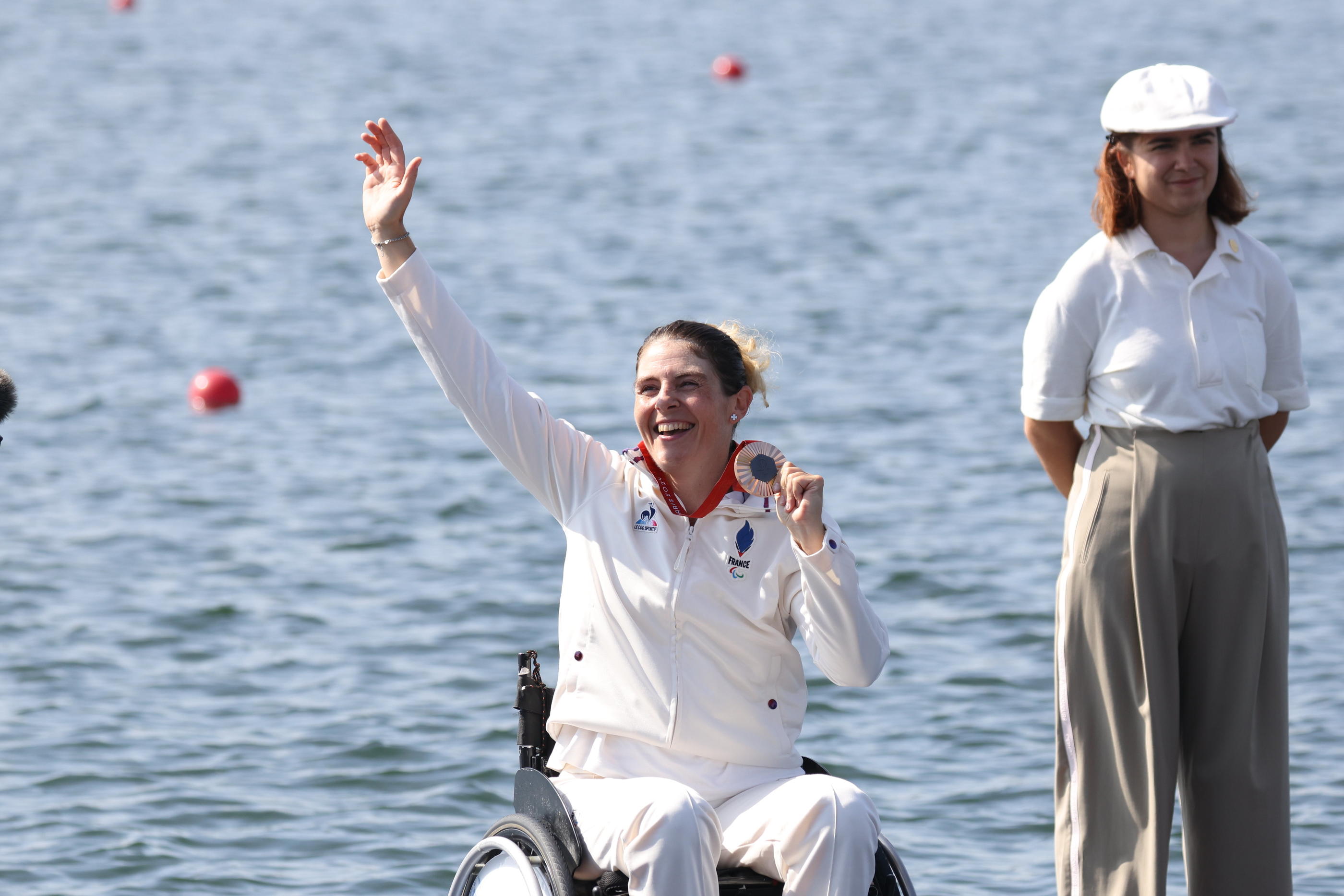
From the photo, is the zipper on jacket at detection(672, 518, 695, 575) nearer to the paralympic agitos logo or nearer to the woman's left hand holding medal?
the paralympic agitos logo

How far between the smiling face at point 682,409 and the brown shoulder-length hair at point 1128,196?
2.39ft

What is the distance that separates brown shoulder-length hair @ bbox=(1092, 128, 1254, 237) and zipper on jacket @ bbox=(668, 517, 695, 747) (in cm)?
91

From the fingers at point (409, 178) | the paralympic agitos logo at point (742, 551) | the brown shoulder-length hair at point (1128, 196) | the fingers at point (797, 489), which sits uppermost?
the fingers at point (409, 178)

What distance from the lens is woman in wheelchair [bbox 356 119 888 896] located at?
2.96 meters

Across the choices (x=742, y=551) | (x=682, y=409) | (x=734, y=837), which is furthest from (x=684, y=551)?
(x=734, y=837)

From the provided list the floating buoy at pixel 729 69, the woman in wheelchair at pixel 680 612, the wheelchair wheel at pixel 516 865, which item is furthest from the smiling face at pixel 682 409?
the floating buoy at pixel 729 69

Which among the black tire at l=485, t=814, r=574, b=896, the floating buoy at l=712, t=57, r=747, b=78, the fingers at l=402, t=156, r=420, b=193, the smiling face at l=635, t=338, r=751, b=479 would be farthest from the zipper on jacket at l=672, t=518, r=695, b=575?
the floating buoy at l=712, t=57, r=747, b=78

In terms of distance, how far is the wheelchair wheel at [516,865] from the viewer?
2957 mm

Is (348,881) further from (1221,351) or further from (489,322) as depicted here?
(489,322)

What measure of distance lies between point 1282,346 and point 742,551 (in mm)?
1038

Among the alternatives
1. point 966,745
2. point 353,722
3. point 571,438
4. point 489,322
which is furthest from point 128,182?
point 571,438

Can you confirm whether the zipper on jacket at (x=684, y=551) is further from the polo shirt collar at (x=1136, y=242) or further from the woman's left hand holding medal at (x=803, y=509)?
the polo shirt collar at (x=1136, y=242)

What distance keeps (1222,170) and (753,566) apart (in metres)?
1.09

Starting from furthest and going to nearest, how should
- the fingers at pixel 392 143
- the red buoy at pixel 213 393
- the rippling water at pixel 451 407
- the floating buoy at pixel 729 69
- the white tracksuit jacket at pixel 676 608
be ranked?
the floating buoy at pixel 729 69
the red buoy at pixel 213 393
the rippling water at pixel 451 407
the fingers at pixel 392 143
the white tracksuit jacket at pixel 676 608
